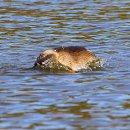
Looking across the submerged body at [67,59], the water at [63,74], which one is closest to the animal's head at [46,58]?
the submerged body at [67,59]

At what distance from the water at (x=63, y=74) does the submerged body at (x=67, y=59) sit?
0.23 meters

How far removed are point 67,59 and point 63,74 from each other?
0.61 meters

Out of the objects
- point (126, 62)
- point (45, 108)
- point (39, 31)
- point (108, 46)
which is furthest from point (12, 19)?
point (45, 108)

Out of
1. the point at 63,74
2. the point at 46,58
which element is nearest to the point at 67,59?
the point at 46,58

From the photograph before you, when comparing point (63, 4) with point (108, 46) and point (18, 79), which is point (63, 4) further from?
point (18, 79)

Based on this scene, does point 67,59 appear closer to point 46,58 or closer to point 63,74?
point 46,58

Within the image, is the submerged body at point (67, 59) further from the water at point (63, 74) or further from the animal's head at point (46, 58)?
the water at point (63, 74)

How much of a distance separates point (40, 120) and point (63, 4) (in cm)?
1214

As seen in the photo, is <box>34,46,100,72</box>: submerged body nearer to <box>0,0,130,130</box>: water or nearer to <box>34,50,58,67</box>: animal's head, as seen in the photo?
<box>34,50,58,67</box>: animal's head

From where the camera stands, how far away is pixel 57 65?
39.9 feet

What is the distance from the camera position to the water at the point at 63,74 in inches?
344

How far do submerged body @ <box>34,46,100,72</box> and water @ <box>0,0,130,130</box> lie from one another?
23cm

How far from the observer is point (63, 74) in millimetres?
11719

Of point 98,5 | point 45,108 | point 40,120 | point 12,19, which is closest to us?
point 40,120
